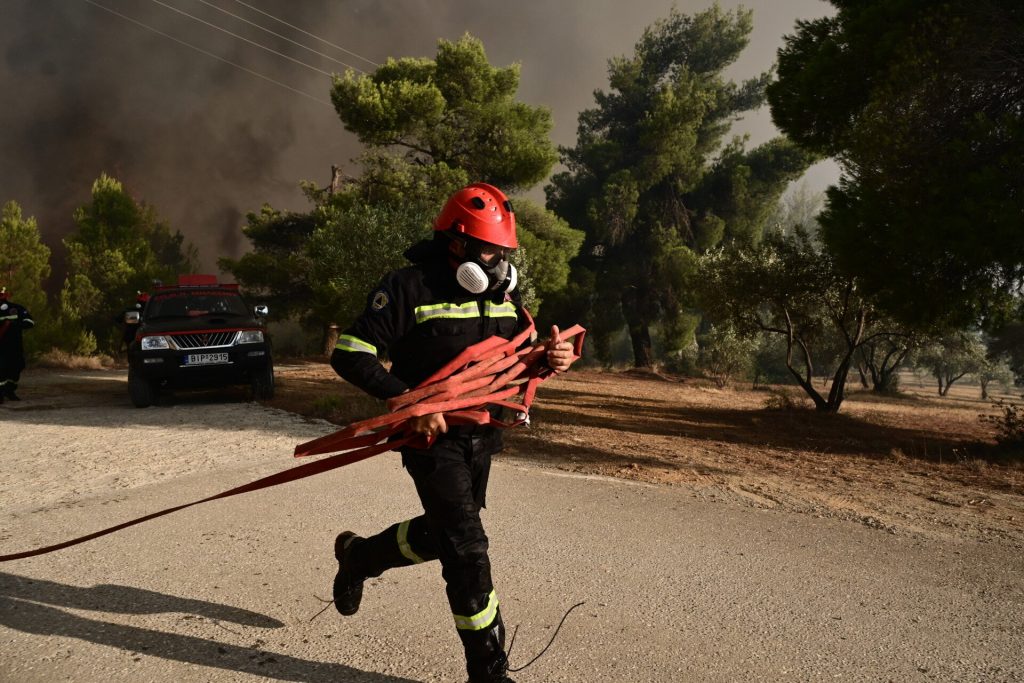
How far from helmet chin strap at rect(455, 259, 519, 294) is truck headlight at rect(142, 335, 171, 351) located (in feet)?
31.9

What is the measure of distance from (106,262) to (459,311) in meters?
25.6

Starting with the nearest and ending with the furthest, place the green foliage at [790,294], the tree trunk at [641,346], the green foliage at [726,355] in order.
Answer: the green foliage at [790,294], the green foliage at [726,355], the tree trunk at [641,346]

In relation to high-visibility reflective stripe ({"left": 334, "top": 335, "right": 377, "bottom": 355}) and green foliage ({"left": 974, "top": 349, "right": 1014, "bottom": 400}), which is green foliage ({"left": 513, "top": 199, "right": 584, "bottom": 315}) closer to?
green foliage ({"left": 974, "top": 349, "right": 1014, "bottom": 400})

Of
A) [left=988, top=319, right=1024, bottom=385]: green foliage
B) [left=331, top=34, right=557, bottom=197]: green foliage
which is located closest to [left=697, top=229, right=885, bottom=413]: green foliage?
[left=331, top=34, right=557, bottom=197]: green foliage

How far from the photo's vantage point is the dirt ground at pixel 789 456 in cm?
639

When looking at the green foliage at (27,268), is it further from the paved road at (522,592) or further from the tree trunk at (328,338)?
the paved road at (522,592)

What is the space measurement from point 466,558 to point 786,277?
15.4 meters

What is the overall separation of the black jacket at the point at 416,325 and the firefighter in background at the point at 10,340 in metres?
11.7

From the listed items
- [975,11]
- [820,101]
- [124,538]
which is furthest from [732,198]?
[124,538]

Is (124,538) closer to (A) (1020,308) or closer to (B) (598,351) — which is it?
(A) (1020,308)

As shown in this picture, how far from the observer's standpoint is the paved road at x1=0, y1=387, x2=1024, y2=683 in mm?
3211

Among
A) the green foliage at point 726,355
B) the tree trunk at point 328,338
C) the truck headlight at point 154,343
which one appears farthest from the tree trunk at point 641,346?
the truck headlight at point 154,343

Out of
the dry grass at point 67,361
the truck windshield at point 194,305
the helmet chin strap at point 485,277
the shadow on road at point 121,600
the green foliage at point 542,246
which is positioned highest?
the green foliage at point 542,246

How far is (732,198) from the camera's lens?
36.9 meters
